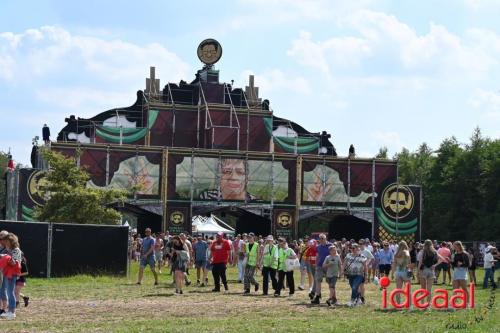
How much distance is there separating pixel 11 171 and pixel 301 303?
4338 cm

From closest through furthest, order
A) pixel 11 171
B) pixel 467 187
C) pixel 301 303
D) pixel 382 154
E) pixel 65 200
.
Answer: pixel 301 303, pixel 65 200, pixel 11 171, pixel 467 187, pixel 382 154

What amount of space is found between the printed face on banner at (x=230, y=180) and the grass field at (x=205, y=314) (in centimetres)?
3759

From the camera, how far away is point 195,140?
251 ft

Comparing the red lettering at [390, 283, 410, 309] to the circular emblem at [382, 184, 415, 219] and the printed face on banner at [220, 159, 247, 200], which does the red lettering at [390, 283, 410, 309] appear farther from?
the circular emblem at [382, 184, 415, 219]

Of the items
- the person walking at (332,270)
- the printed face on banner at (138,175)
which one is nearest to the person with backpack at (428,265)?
the person walking at (332,270)

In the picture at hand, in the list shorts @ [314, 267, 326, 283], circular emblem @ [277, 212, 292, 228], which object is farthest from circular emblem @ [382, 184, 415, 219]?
shorts @ [314, 267, 326, 283]

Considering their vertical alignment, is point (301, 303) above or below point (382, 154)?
below

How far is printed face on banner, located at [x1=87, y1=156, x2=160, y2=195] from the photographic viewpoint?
62469 millimetres

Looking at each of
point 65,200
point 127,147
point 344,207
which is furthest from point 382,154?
point 65,200

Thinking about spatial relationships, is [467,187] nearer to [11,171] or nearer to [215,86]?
[215,86]

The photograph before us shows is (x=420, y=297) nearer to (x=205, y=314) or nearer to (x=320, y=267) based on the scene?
(x=320, y=267)

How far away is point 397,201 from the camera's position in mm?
68062

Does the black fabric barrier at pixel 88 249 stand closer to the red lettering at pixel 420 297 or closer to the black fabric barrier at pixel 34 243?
the black fabric barrier at pixel 34 243

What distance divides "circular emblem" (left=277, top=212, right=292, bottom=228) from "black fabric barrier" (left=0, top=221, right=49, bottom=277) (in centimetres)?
3681
